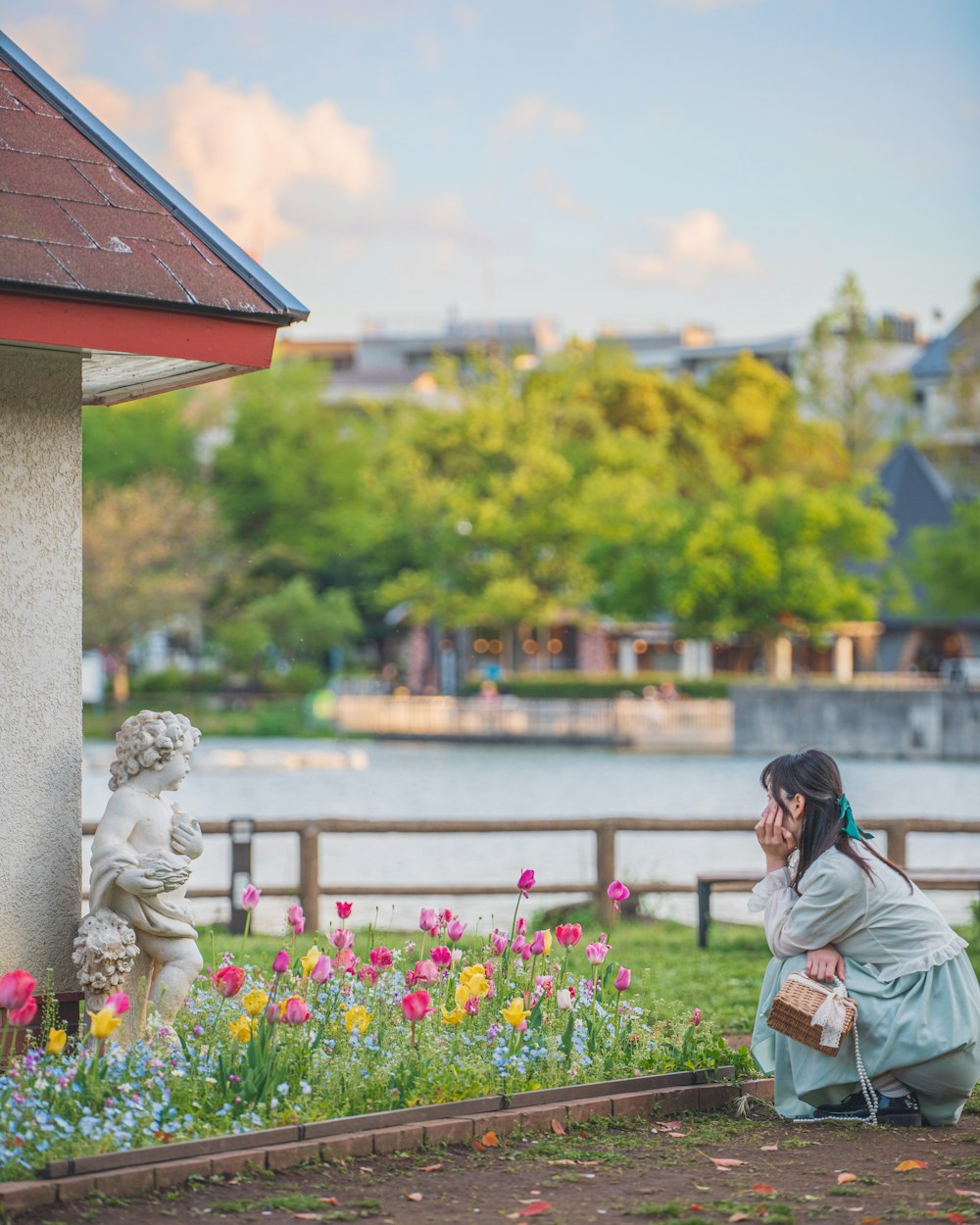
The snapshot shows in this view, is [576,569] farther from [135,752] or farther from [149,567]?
[135,752]

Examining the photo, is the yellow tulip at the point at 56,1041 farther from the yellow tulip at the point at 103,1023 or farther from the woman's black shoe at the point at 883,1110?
the woman's black shoe at the point at 883,1110

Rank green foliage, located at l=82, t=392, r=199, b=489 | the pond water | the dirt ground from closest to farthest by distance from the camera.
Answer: the dirt ground < the pond water < green foliage, located at l=82, t=392, r=199, b=489

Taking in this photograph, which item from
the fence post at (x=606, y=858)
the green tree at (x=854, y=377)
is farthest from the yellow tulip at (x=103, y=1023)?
the green tree at (x=854, y=377)

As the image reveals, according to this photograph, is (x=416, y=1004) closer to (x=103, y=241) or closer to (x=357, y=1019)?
(x=357, y=1019)

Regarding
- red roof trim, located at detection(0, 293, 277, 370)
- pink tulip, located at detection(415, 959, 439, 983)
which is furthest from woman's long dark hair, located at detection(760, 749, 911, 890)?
red roof trim, located at detection(0, 293, 277, 370)

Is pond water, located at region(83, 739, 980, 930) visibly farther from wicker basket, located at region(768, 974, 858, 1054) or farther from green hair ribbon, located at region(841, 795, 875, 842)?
wicker basket, located at region(768, 974, 858, 1054)

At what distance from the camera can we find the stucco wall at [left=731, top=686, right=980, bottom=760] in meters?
41.9

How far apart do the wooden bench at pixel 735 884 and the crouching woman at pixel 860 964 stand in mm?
5061

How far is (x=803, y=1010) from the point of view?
612 centimetres

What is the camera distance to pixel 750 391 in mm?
68188

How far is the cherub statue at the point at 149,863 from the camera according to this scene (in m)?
6.04

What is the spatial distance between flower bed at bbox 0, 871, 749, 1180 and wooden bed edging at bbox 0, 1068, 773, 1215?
7 centimetres

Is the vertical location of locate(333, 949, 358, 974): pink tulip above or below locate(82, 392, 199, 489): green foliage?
below

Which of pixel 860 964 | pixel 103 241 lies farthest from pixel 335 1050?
pixel 103 241
